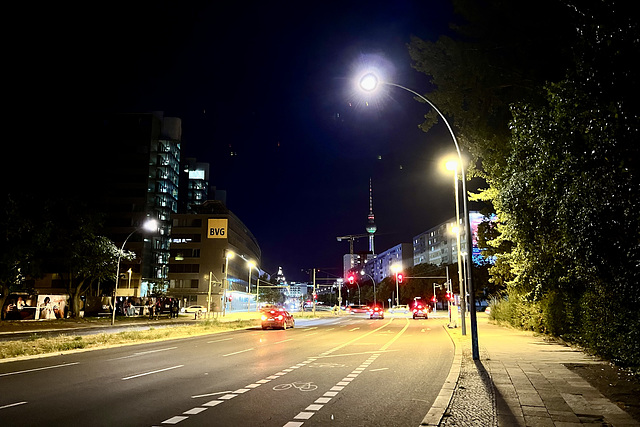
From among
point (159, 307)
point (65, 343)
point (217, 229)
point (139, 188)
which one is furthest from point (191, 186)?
point (65, 343)

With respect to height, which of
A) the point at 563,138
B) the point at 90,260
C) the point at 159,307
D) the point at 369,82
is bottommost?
the point at 159,307

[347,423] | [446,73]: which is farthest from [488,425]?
[446,73]

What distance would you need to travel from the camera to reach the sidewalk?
6.53 metres

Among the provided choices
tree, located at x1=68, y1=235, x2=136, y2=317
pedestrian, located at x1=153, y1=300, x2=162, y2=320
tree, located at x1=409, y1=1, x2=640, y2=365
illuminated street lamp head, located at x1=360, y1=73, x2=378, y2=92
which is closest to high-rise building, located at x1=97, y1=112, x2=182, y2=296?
pedestrian, located at x1=153, y1=300, x2=162, y2=320

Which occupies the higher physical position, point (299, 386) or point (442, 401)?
point (442, 401)

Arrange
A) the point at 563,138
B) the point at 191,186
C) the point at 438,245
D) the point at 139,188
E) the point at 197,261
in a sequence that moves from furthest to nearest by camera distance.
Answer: the point at 438,245 → the point at 191,186 → the point at 197,261 → the point at 139,188 → the point at 563,138

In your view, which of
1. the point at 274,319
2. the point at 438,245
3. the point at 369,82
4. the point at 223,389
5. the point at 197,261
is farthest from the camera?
the point at 438,245

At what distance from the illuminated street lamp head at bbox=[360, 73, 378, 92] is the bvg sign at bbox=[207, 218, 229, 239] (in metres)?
53.6

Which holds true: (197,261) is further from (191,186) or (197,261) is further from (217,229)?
(191,186)

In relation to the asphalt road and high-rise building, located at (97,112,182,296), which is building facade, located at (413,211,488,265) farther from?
the asphalt road

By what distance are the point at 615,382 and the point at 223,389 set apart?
819 cm

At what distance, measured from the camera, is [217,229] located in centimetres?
7594

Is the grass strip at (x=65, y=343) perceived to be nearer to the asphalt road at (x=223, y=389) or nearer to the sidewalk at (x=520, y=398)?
the asphalt road at (x=223, y=389)

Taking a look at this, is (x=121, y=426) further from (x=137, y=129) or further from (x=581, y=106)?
(x=137, y=129)
